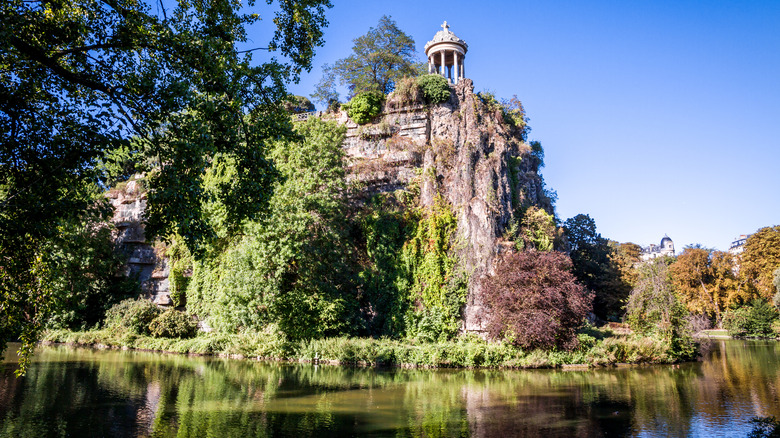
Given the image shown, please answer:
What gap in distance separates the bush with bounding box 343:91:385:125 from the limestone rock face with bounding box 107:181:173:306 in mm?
17362

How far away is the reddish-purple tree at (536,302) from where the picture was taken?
73.4 feet

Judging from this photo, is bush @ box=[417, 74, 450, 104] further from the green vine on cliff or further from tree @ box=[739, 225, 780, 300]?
tree @ box=[739, 225, 780, 300]

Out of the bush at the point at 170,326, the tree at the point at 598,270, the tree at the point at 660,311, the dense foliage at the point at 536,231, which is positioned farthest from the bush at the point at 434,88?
the bush at the point at 170,326

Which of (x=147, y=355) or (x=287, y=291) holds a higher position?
(x=287, y=291)

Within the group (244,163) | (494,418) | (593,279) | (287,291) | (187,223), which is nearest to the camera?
(187,223)

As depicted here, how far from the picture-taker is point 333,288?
1026 inches

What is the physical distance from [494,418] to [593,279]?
101 feet

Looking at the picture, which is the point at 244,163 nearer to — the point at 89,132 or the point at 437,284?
the point at 89,132

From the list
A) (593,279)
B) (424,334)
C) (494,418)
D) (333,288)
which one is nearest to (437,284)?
(424,334)

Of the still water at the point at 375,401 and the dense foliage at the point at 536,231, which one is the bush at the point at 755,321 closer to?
the still water at the point at 375,401

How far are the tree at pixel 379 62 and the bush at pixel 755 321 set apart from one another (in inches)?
1463

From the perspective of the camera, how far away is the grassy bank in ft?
73.9

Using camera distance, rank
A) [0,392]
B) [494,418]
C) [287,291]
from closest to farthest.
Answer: [494,418]
[0,392]
[287,291]

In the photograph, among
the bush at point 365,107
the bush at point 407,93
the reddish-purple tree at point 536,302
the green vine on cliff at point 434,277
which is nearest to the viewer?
the reddish-purple tree at point 536,302
